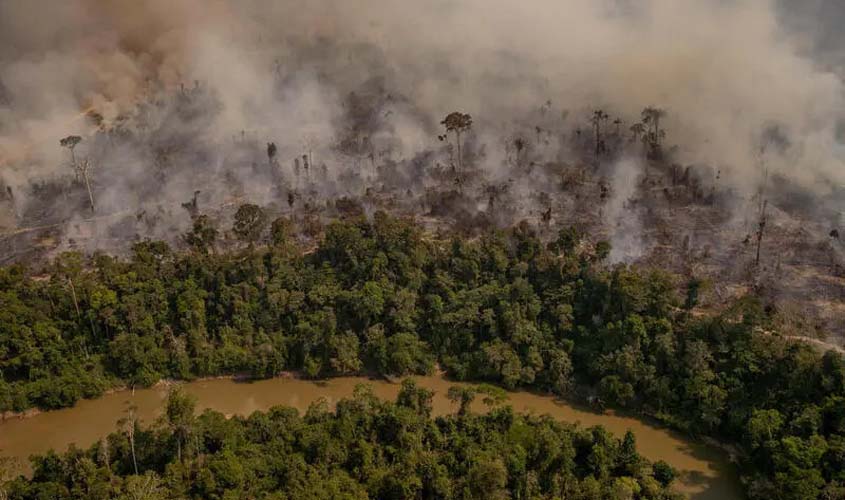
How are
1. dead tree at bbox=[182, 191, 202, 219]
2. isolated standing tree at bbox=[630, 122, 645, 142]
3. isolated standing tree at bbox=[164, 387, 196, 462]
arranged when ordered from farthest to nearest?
1. isolated standing tree at bbox=[630, 122, 645, 142]
2. dead tree at bbox=[182, 191, 202, 219]
3. isolated standing tree at bbox=[164, 387, 196, 462]

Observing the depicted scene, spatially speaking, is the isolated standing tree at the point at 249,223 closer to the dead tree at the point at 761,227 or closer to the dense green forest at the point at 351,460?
the dense green forest at the point at 351,460

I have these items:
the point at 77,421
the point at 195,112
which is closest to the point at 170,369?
the point at 77,421

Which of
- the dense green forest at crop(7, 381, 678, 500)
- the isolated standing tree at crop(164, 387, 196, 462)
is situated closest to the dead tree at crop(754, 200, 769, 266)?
the dense green forest at crop(7, 381, 678, 500)

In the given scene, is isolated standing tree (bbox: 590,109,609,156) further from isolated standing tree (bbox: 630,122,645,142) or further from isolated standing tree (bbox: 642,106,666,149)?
isolated standing tree (bbox: 642,106,666,149)

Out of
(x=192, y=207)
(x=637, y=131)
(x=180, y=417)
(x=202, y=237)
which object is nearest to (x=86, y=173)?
(x=192, y=207)

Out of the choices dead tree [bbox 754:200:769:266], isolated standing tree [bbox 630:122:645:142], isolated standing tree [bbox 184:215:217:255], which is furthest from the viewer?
isolated standing tree [bbox 630:122:645:142]

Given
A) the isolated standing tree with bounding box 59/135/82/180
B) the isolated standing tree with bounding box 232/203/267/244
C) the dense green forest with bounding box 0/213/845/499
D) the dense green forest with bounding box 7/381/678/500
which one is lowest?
the dense green forest with bounding box 7/381/678/500

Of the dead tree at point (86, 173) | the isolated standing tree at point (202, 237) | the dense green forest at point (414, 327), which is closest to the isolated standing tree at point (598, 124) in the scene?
the dense green forest at point (414, 327)

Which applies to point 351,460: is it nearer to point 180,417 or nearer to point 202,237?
point 180,417
